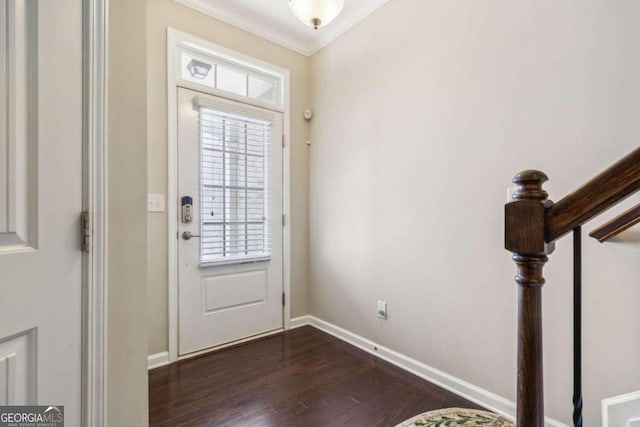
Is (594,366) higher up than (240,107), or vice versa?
(240,107)

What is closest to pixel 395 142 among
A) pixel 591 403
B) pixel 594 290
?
pixel 594 290

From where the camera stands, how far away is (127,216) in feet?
3.33

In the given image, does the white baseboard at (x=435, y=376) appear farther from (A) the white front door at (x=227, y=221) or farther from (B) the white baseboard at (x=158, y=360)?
(B) the white baseboard at (x=158, y=360)

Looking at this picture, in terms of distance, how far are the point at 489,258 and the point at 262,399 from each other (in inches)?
63.1

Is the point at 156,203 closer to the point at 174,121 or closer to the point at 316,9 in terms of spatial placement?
the point at 174,121

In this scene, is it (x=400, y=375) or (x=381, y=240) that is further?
(x=381, y=240)

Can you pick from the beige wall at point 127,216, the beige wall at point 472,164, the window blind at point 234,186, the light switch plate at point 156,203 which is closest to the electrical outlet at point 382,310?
the beige wall at point 472,164

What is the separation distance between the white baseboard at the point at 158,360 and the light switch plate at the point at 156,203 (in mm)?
1075

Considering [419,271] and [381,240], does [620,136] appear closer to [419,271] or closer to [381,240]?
[419,271]

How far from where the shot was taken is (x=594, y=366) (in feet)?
4.71

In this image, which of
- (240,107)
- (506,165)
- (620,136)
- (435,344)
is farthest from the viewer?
(240,107)

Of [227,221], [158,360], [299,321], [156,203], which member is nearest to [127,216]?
[156,203]

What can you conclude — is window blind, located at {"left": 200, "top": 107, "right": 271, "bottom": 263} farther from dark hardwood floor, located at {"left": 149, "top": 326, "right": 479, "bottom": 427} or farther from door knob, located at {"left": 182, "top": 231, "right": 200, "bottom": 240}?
dark hardwood floor, located at {"left": 149, "top": 326, "right": 479, "bottom": 427}

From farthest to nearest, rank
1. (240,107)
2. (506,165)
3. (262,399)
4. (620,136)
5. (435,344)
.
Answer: (240,107) < (435,344) < (262,399) < (506,165) < (620,136)
